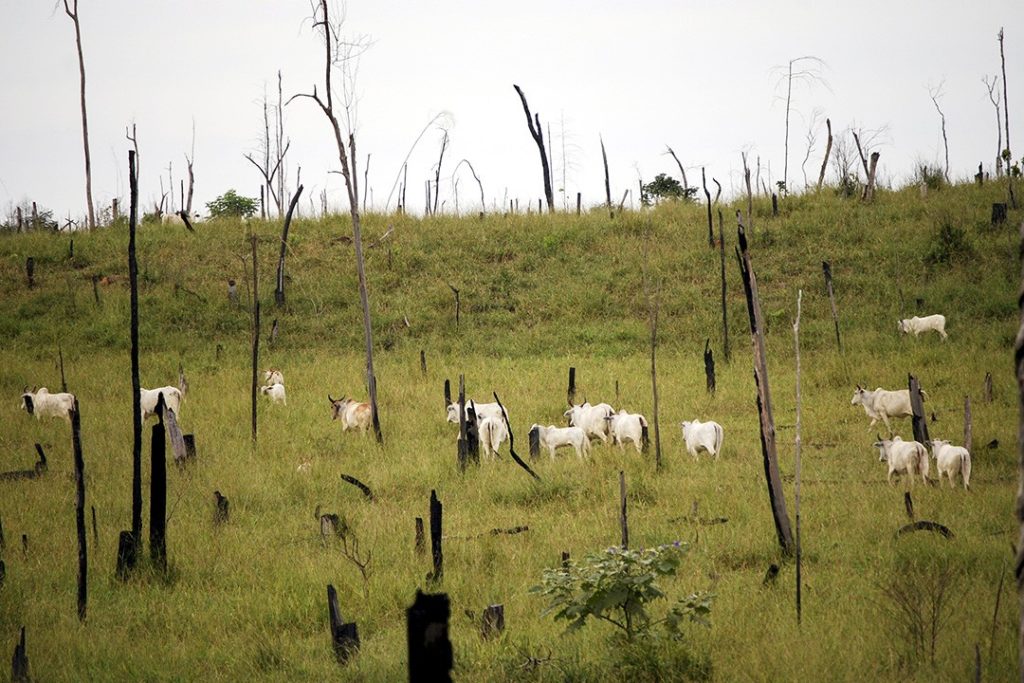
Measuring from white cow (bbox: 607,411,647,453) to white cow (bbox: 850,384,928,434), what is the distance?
3.95 m

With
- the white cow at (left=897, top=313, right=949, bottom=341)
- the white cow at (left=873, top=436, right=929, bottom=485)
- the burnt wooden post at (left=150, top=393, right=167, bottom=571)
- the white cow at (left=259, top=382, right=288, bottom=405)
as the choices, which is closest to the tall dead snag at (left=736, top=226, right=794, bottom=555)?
the white cow at (left=873, top=436, right=929, bottom=485)

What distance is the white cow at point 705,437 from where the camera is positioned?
1360cm

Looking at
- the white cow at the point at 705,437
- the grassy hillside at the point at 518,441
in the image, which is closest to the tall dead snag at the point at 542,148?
the grassy hillside at the point at 518,441

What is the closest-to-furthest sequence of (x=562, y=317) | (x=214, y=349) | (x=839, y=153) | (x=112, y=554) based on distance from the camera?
(x=112, y=554)
(x=214, y=349)
(x=562, y=317)
(x=839, y=153)

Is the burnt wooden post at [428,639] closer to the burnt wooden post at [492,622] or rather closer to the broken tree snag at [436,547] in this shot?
the burnt wooden post at [492,622]

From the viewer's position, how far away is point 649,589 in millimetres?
6883

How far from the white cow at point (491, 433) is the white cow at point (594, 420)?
1.28m

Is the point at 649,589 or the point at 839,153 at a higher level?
the point at 839,153

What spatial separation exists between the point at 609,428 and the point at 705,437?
5.91 ft

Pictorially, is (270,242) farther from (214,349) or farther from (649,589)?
(649,589)

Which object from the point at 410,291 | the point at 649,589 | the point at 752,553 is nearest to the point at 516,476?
the point at 752,553

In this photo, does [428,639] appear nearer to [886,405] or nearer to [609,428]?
[609,428]

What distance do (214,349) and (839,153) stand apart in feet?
97.0

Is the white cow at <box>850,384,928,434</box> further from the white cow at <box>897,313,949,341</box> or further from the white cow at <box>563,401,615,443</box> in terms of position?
the white cow at <box>897,313,949,341</box>
